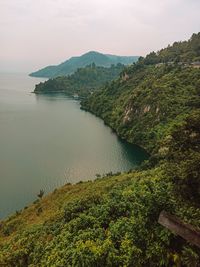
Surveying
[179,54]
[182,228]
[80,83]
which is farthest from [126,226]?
[80,83]

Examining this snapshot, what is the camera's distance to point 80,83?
17462 centimetres

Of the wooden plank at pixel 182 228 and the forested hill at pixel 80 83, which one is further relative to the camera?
the forested hill at pixel 80 83

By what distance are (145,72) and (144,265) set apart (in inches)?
3441

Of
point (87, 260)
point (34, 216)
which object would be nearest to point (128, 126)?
point (34, 216)

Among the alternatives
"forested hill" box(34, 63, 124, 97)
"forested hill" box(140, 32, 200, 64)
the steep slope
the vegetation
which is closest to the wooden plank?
the vegetation

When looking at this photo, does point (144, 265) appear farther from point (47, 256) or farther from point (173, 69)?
point (173, 69)

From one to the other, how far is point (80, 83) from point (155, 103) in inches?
4401

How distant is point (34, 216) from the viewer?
98.9ft

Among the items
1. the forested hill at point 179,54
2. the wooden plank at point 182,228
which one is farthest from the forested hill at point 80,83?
the wooden plank at point 182,228

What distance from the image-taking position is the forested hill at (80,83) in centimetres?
15550

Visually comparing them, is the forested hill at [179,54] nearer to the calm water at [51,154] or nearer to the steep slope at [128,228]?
the calm water at [51,154]

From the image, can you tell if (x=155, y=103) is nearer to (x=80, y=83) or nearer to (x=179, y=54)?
(x=179, y=54)

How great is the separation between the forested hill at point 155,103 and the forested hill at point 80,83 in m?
53.1

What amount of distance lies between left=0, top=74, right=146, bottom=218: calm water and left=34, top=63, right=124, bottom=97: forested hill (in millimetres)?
65381
